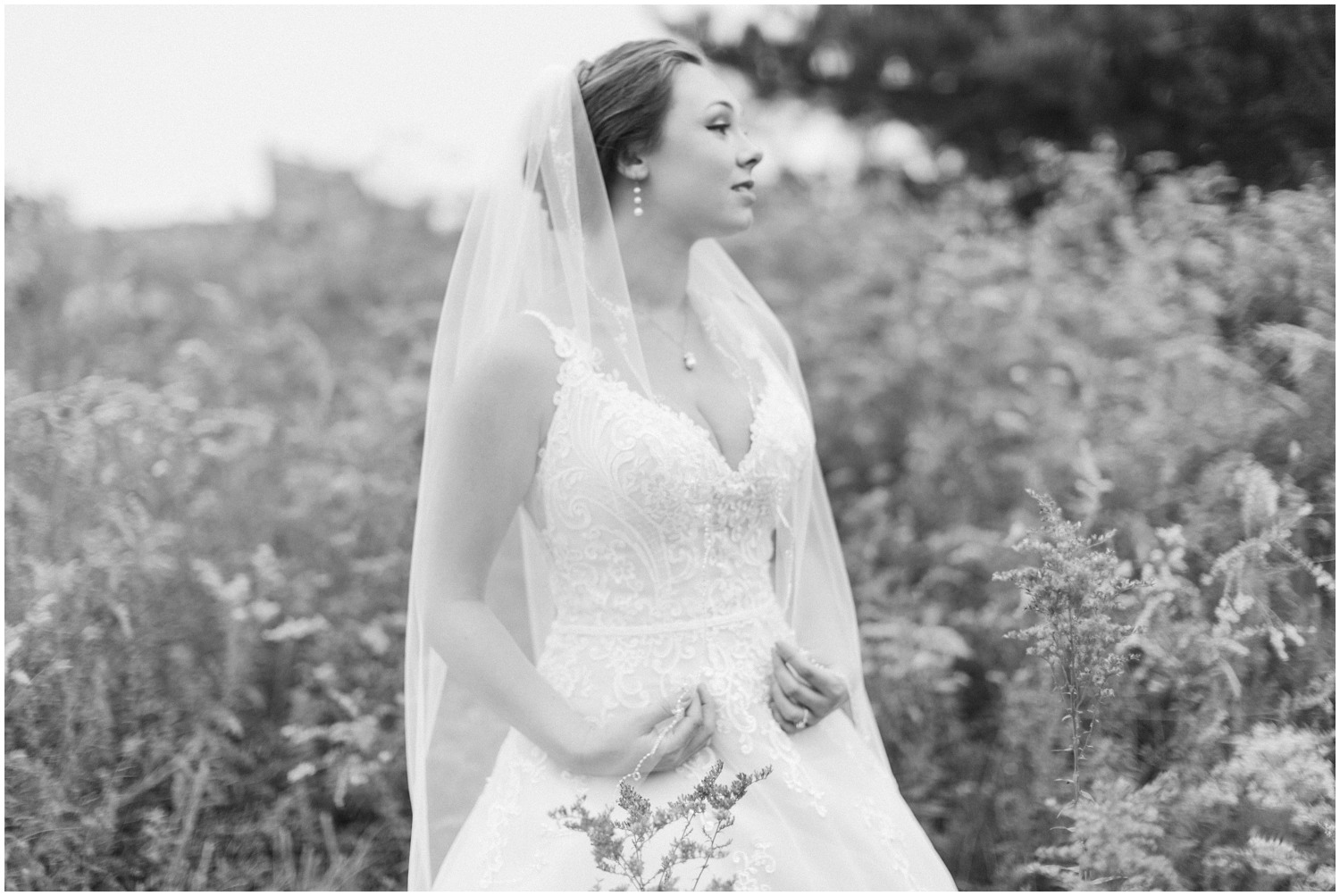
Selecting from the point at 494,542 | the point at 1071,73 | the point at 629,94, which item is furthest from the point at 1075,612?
the point at 1071,73

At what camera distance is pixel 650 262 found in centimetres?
246

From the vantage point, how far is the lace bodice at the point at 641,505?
7.06ft

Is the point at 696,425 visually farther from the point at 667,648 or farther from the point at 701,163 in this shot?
the point at 701,163

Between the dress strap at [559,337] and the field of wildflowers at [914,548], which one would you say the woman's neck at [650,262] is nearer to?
the dress strap at [559,337]

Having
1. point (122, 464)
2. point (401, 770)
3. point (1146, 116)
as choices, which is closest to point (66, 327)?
Result: point (122, 464)

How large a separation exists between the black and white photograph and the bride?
11 millimetres

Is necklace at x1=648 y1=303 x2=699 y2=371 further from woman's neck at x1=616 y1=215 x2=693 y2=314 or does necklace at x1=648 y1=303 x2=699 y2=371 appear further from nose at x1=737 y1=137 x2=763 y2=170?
nose at x1=737 y1=137 x2=763 y2=170

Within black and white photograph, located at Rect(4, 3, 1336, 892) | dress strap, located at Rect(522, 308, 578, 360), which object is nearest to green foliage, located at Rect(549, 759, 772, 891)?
black and white photograph, located at Rect(4, 3, 1336, 892)

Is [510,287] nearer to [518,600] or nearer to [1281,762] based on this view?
[518,600]

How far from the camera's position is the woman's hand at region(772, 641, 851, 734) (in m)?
2.22

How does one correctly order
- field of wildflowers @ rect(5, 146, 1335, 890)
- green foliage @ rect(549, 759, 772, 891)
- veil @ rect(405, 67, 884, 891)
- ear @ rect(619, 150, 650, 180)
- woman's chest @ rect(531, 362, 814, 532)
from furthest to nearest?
field of wildflowers @ rect(5, 146, 1335, 890) → ear @ rect(619, 150, 650, 180) → veil @ rect(405, 67, 884, 891) → woman's chest @ rect(531, 362, 814, 532) → green foliage @ rect(549, 759, 772, 891)

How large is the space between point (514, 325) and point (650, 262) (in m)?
0.41

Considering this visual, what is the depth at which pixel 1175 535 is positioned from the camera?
2.53 meters

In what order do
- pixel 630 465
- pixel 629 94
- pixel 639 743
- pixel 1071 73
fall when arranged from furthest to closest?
1. pixel 1071 73
2. pixel 629 94
3. pixel 630 465
4. pixel 639 743
